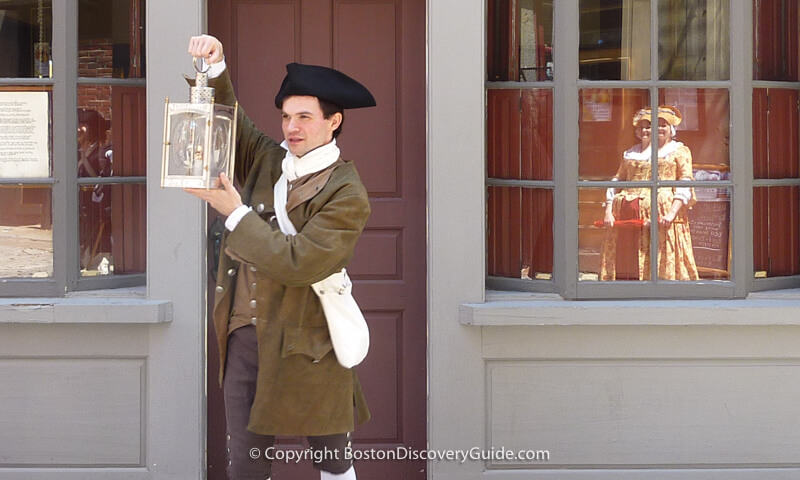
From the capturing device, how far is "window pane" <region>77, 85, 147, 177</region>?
4980 millimetres

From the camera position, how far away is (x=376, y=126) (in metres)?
5.14

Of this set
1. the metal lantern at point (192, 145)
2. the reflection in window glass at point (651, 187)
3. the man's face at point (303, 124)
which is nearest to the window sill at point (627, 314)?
the reflection in window glass at point (651, 187)

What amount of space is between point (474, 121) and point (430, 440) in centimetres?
151

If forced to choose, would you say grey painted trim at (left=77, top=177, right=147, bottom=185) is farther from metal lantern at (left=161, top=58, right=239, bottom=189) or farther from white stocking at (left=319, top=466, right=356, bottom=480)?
white stocking at (left=319, top=466, right=356, bottom=480)

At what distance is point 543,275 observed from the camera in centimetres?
501

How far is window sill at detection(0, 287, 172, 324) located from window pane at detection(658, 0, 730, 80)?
8.59 feet

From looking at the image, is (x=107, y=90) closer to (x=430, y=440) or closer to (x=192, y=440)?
(x=192, y=440)

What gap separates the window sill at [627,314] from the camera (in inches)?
187

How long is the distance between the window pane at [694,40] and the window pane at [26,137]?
295cm

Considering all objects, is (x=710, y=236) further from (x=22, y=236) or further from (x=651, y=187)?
(x=22, y=236)

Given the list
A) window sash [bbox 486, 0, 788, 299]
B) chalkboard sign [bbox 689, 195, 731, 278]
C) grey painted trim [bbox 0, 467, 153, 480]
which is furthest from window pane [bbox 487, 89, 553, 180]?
grey painted trim [bbox 0, 467, 153, 480]

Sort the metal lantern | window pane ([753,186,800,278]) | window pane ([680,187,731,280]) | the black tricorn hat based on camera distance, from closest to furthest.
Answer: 1. the metal lantern
2. the black tricorn hat
3. window pane ([680,187,731,280])
4. window pane ([753,186,800,278])

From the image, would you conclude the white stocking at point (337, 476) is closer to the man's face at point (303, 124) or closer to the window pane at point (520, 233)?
the man's face at point (303, 124)

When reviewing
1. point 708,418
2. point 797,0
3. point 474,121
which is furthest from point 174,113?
point 797,0
